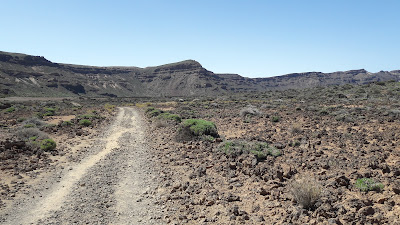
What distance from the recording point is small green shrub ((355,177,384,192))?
6.14 metres

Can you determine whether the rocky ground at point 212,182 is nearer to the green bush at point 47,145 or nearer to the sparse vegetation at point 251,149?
the sparse vegetation at point 251,149

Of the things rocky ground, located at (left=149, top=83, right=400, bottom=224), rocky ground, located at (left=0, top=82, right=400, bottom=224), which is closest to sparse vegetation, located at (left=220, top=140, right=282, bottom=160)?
rocky ground, located at (left=0, top=82, right=400, bottom=224)

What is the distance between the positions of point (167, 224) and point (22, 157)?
934 centimetres

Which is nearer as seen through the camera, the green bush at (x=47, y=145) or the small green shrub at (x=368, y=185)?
the small green shrub at (x=368, y=185)

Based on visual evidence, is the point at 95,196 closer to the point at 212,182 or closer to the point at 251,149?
the point at 212,182

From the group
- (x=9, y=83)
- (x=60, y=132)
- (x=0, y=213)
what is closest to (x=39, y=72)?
(x=9, y=83)

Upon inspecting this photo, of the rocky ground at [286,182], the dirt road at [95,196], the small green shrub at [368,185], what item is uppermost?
the small green shrub at [368,185]

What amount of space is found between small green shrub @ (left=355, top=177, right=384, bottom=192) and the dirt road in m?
5.33

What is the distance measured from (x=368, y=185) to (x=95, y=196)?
779 cm

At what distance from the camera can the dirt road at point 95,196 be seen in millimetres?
6340

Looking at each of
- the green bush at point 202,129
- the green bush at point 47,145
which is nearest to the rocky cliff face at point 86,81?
the green bush at point 47,145

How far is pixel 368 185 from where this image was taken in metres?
6.37

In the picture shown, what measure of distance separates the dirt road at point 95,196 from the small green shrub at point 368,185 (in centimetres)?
533

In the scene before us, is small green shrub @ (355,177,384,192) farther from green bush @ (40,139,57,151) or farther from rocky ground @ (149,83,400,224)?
green bush @ (40,139,57,151)
